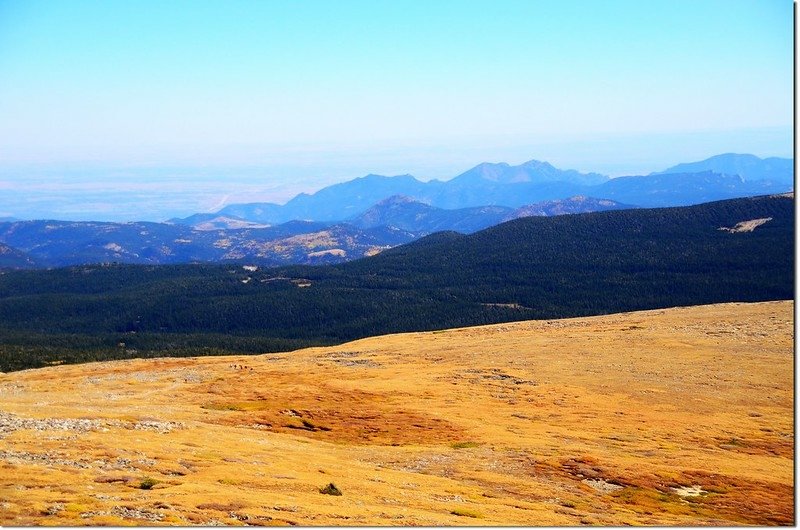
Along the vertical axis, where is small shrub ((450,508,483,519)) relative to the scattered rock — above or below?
above

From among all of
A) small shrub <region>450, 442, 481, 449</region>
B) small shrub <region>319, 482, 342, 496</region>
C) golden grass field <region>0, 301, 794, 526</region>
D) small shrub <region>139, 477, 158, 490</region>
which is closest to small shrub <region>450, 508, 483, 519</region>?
golden grass field <region>0, 301, 794, 526</region>

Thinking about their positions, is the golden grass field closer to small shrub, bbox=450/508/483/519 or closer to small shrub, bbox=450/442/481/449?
small shrub, bbox=450/442/481/449

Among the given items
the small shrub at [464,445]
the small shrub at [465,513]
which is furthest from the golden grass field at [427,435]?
the small shrub at [465,513]

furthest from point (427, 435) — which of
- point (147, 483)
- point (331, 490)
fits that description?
point (147, 483)

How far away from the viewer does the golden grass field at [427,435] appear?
34.2m

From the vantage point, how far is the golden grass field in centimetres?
3419

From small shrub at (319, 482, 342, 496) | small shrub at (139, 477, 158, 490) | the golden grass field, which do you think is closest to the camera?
the golden grass field

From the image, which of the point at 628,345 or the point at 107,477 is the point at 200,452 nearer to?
the point at 107,477

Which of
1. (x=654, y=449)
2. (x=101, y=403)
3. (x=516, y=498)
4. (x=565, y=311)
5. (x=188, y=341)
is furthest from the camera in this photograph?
(x=565, y=311)

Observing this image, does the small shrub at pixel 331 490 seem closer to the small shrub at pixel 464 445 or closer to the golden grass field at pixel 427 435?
the golden grass field at pixel 427 435

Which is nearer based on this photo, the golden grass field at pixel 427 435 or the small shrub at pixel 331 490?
the golden grass field at pixel 427 435

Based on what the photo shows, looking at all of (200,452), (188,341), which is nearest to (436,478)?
(200,452)

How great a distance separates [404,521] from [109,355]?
121m

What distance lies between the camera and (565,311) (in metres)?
194
